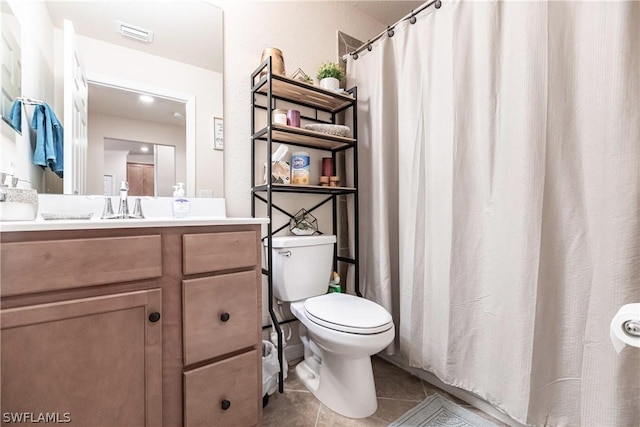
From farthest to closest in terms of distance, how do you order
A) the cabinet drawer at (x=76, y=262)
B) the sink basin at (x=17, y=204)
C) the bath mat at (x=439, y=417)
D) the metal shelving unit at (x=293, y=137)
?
the metal shelving unit at (x=293, y=137)
the bath mat at (x=439, y=417)
the sink basin at (x=17, y=204)
the cabinet drawer at (x=76, y=262)

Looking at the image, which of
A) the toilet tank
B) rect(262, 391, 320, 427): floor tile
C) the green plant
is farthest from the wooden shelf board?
rect(262, 391, 320, 427): floor tile

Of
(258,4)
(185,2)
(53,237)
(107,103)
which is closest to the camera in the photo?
(53,237)

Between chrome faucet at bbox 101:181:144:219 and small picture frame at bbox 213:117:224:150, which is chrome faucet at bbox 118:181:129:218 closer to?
chrome faucet at bbox 101:181:144:219

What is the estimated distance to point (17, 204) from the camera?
2.76 feet

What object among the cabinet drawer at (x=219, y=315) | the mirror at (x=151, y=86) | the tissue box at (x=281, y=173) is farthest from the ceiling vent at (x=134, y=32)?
the cabinet drawer at (x=219, y=315)

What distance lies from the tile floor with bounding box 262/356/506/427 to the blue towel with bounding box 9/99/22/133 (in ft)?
4.91

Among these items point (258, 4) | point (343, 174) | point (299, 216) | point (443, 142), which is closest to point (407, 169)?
point (443, 142)

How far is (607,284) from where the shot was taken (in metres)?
0.89

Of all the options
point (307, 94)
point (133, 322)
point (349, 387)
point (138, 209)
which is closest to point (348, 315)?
point (349, 387)

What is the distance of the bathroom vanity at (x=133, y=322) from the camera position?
Answer: 69 centimetres

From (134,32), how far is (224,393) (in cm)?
162

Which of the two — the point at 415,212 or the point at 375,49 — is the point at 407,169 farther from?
the point at 375,49

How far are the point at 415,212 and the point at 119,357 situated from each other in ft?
4.36

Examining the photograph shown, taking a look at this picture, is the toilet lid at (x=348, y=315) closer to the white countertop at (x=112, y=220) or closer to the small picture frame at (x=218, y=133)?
the white countertop at (x=112, y=220)
